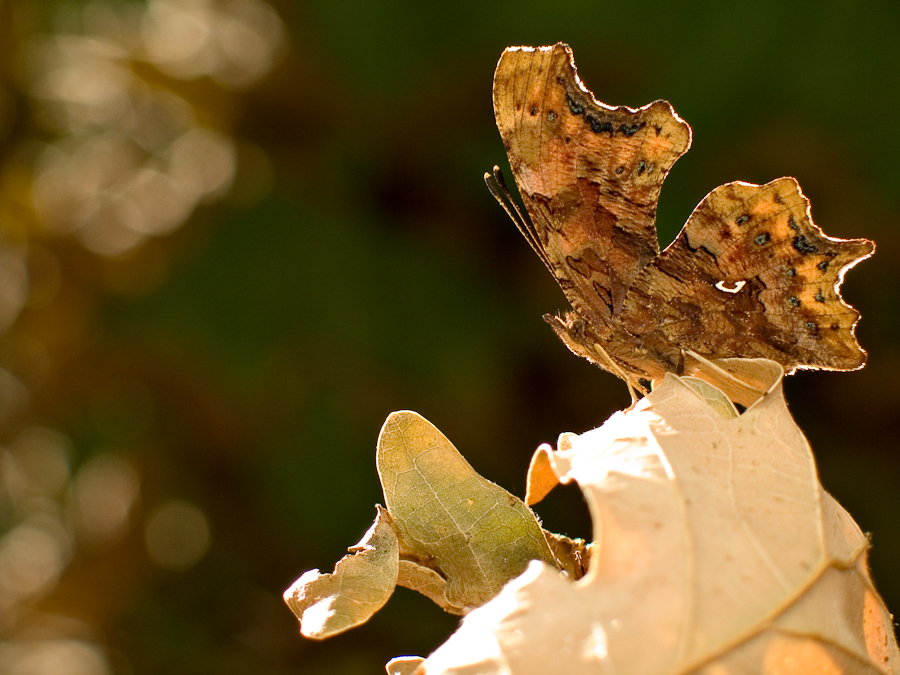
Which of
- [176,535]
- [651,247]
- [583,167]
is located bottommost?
[176,535]

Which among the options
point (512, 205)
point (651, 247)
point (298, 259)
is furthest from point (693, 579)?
point (298, 259)

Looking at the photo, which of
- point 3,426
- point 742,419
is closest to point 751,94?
point 742,419

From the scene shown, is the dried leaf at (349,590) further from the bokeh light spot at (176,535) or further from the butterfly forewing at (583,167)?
the bokeh light spot at (176,535)

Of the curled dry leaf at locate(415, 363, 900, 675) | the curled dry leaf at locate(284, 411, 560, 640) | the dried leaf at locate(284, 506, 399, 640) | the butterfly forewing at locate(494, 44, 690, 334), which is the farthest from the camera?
the butterfly forewing at locate(494, 44, 690, 334)

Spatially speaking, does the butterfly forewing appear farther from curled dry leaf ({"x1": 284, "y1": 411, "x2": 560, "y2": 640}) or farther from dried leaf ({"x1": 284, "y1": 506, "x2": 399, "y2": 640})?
dried leaf ({"x1": 284, "y1": 506, "x2": 399, "y2": 640})

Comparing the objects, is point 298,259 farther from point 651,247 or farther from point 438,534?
point 438,534

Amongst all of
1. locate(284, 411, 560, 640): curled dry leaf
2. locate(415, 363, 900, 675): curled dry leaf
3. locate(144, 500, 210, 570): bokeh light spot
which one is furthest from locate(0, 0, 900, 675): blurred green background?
locate(415, 363, 900, 675): curled dry leaf

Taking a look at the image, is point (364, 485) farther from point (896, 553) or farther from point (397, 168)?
point (896, 553)

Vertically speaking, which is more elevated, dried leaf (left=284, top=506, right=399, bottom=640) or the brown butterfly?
the brown butterfly
